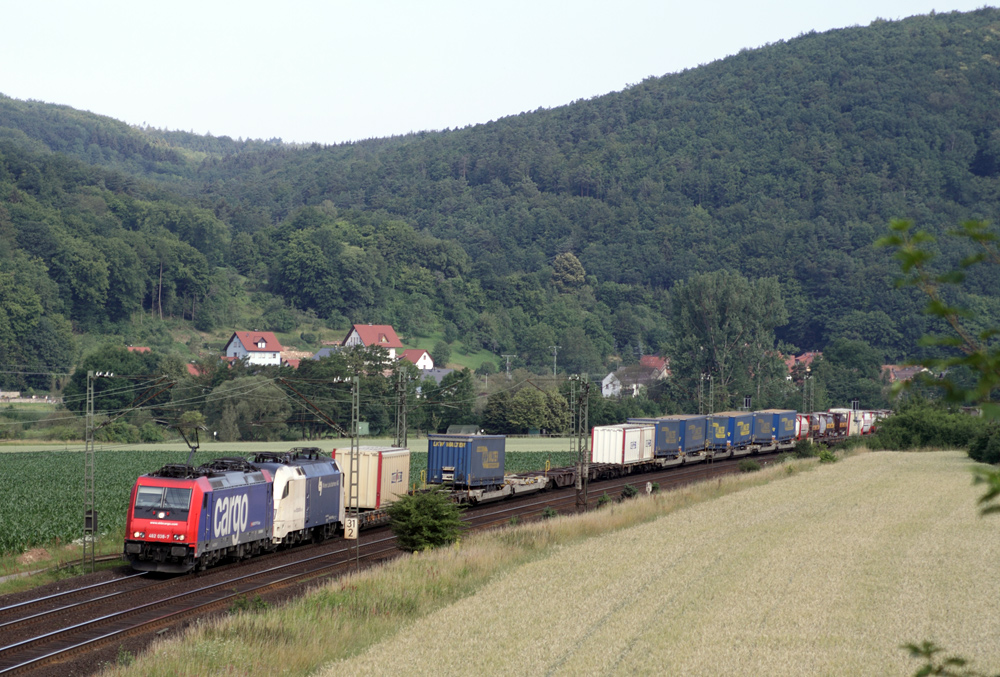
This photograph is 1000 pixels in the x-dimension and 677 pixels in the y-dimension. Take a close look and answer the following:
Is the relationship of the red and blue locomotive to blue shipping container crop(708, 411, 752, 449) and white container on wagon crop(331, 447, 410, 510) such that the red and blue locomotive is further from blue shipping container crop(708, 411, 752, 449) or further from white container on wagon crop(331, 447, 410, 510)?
blue shipping container crop(708, 411, 752, 449)

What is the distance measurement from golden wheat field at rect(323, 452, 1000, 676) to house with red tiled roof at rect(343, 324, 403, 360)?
14817 cm

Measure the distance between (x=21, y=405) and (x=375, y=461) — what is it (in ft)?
295

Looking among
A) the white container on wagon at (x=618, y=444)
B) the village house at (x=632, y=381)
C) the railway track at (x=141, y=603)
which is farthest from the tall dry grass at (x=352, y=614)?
the village house at (x=632, y=381)

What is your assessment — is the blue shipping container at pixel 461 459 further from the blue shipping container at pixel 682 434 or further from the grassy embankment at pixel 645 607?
the blue shipping container at pixel 682 434

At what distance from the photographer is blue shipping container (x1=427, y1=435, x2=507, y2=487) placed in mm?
49344

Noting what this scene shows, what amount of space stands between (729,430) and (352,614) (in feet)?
215

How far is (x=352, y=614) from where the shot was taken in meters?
22.3

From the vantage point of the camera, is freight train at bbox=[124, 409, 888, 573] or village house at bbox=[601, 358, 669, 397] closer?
freight train at bbox=[124, 409, 888, 573]

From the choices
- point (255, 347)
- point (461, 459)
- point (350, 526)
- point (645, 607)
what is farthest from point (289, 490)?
point (255, 347)

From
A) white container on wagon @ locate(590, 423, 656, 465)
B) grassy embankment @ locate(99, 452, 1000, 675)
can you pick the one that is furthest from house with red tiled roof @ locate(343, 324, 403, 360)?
grassy embankment @ locate(99, 452, 1000, 675)

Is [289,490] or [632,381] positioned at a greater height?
[632,381]

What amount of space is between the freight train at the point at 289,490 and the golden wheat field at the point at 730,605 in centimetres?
1028

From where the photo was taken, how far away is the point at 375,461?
43031mm

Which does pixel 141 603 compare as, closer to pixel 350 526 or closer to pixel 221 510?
pixel 221 510
